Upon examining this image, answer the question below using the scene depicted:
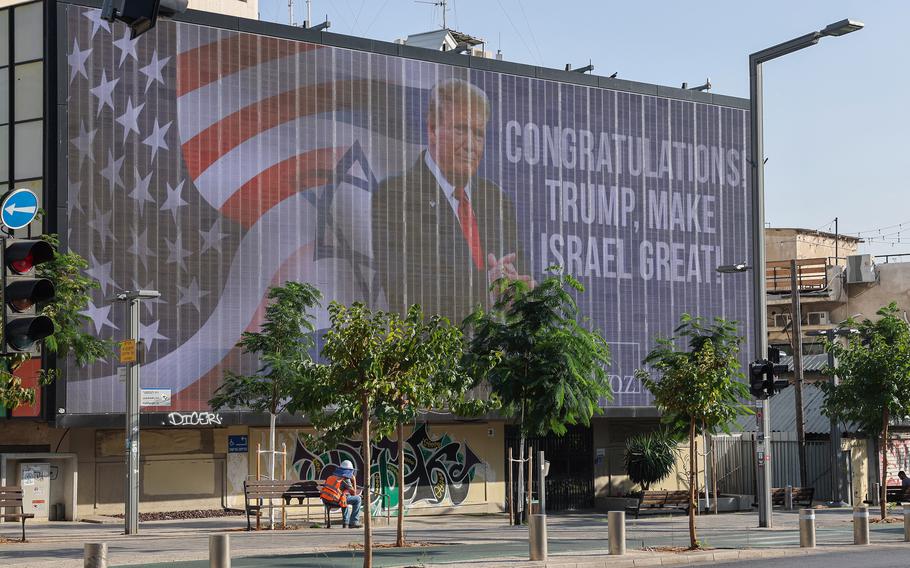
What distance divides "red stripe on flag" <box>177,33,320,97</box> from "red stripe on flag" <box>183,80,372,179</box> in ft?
3.79

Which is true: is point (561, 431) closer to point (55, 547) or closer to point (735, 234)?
point (55, 547)

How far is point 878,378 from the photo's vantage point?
116 ft

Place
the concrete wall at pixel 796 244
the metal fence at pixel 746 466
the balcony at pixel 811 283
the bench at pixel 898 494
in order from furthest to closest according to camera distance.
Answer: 1. the concrete wall at pixel 796 244
2. the balcony at pixel 811 283
3. the metal fence at pixel 746 466
4. the bench at pixel 898 494

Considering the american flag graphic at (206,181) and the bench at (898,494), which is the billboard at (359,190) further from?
the bench at (898,494)

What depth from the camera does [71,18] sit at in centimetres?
3294

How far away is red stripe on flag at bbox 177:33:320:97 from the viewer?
113ft

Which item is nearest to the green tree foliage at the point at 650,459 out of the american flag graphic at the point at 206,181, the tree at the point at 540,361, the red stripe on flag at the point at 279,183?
the tree at the point at 540,361

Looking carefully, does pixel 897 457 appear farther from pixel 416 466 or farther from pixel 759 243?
pixel 759 243

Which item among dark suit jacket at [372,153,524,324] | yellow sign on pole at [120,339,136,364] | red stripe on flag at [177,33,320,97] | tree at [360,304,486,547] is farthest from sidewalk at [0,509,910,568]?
red stripe on flag at [177,33,320,97]

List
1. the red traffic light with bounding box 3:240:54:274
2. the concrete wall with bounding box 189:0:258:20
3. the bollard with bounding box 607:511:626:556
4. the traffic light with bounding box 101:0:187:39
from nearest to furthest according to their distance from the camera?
the traffic light with bounding box 101:0:187:39, the red traffic light with bounding box 3:240:54:274, the bollard with bounding box 607:511:626:556, the concrete wall with bounding box 189:0:258:20

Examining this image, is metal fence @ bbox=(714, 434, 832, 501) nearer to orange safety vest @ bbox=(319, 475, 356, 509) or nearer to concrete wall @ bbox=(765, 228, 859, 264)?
orange safety vest @ bbox=(319, 475, 356, 509)

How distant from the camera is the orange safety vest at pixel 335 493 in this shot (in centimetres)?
2922

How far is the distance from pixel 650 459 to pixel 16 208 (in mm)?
31230

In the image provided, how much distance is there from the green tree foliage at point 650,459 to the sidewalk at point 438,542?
19.9ft
